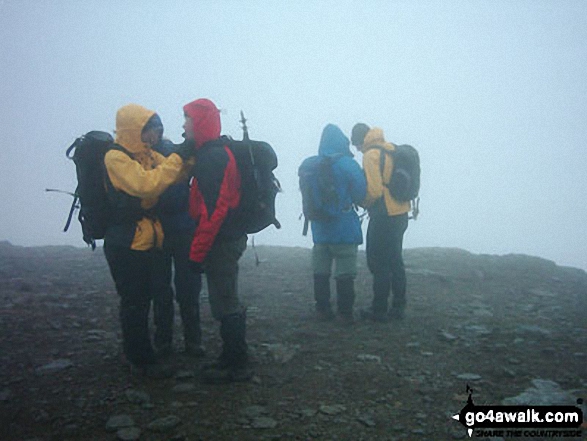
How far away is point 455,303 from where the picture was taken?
29.9ft

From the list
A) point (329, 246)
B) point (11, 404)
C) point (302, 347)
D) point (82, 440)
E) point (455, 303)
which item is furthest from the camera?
point (455, 303)

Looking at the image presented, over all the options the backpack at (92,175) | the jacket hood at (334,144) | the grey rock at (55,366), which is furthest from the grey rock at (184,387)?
the jacket hood at (334,144)

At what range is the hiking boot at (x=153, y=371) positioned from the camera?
17.5 feet

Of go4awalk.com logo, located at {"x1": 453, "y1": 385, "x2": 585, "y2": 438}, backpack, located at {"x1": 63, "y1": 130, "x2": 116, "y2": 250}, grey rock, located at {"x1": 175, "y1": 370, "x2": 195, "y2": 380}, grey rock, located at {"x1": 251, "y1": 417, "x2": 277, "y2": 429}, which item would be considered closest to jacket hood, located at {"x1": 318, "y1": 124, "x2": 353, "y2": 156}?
backpack, located at {"x1": 63, "y1": 130, "x2": 116, "y2": 250}

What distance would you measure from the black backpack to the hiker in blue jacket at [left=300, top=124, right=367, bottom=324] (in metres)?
2.40

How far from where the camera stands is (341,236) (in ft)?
24.8

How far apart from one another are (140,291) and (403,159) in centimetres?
491

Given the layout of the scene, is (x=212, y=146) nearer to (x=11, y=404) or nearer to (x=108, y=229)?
(x=108, y=229)

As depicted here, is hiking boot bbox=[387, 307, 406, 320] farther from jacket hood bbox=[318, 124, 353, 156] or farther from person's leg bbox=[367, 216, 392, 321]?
jacket hood bbox=[318, 124, 353, 156]

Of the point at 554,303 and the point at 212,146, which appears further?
the point at 554,303

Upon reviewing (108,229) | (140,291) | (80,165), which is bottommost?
(140,291)

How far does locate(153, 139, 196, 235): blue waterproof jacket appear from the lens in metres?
5.63

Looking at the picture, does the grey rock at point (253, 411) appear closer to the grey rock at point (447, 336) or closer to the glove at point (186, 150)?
the glove at point (186, 150)

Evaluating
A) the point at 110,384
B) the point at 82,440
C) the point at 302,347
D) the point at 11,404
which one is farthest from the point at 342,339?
the point at 11,404
